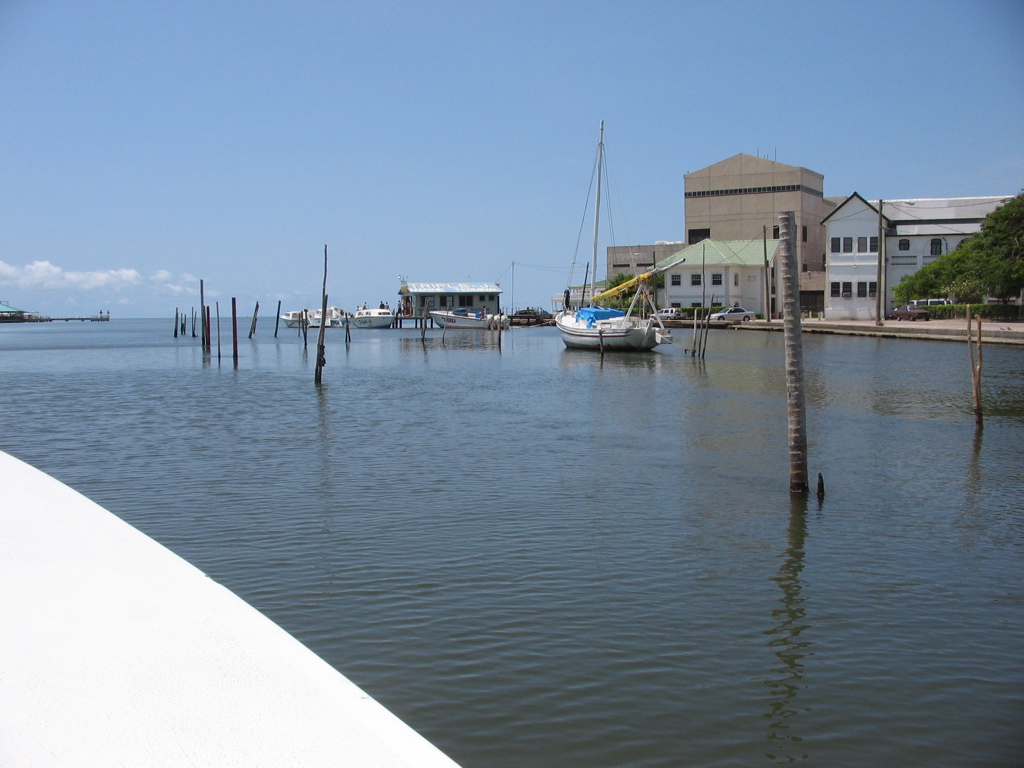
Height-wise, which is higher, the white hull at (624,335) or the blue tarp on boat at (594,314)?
the blue tarp on boat at (594,314)

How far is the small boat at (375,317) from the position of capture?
4272 inches

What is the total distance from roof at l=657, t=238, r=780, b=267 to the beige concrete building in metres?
3.31

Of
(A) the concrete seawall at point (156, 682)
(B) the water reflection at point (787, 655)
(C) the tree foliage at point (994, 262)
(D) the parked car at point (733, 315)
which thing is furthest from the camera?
(D) the parked car at point (733, 315)

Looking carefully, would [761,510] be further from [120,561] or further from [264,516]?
[120,561]

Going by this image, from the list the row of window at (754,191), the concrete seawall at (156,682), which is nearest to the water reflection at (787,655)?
the concrete seawall at (156,682)

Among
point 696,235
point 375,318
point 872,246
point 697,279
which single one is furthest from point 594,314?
point 375,318

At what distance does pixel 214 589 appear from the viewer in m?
5.25

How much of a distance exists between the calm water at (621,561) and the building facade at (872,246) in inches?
2119

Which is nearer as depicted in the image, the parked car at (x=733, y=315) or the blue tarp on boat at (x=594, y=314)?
the blue tarp on boat at (x=594, y=314)

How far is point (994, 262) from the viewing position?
52.9m

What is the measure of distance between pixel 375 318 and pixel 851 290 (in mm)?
57341

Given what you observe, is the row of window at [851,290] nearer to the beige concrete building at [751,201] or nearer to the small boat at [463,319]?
the beige concrete building at [751,201]

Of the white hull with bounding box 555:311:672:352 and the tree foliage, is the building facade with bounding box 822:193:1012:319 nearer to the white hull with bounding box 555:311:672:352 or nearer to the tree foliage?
the tree foliage

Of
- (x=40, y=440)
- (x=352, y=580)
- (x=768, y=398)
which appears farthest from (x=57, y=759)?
(x=768, y=398)
